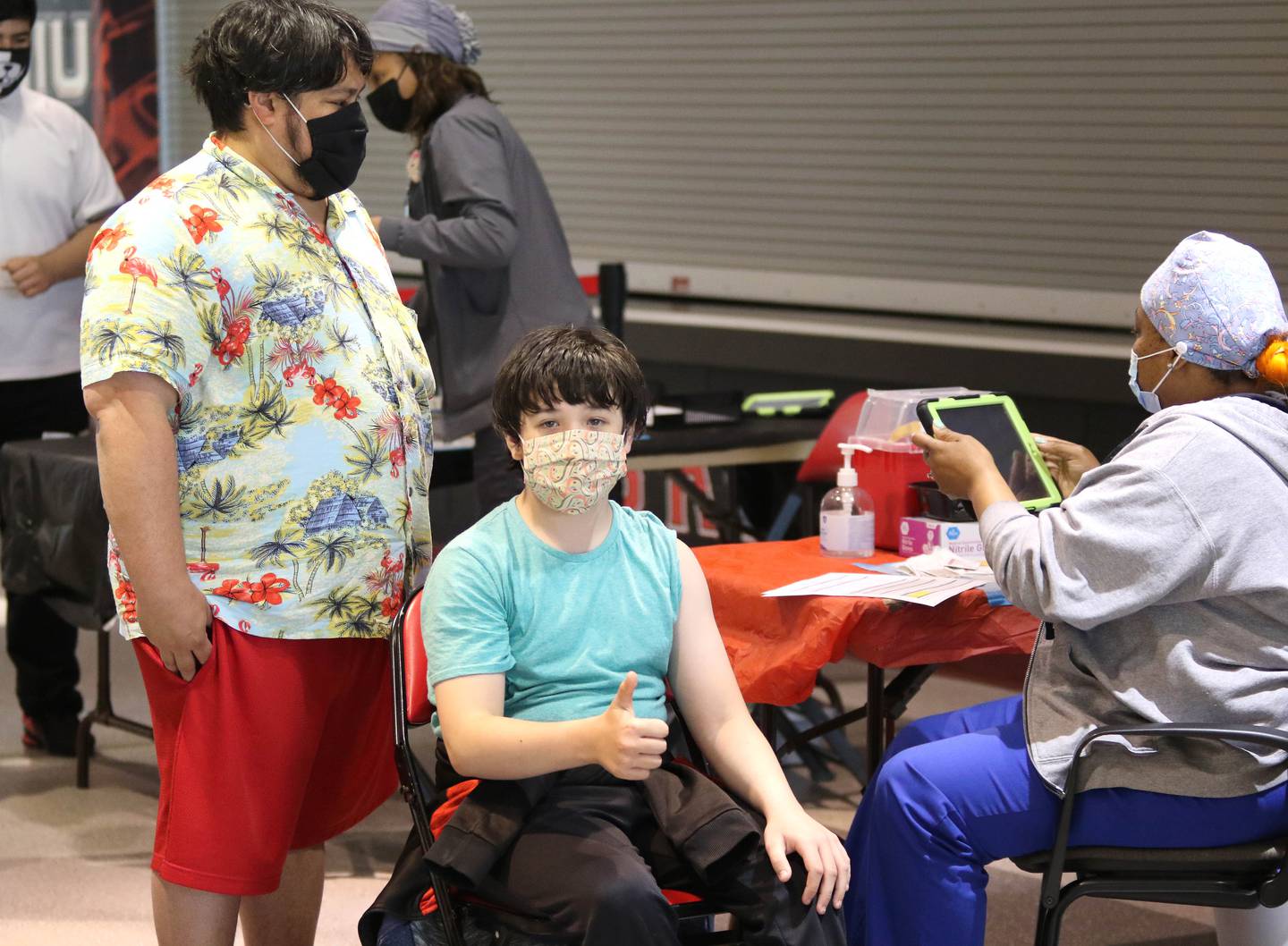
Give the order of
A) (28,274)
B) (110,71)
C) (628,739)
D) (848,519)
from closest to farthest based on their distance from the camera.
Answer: (628,739)
(848,519)
(28,274)
(110,71)

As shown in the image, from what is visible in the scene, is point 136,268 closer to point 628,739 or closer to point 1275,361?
point 628,739

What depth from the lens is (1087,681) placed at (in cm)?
222

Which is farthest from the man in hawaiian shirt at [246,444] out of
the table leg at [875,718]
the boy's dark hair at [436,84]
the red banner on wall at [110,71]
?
the red banner on wall at [110,71]

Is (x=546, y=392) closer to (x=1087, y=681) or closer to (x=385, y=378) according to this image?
(x=385, y=378)

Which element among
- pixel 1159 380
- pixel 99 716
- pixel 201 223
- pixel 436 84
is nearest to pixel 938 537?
pixel 1159 380

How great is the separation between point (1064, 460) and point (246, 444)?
145 cm

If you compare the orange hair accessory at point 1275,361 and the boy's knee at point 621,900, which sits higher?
the orange hair accessory at point 1275,361

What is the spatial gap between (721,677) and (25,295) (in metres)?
2.66

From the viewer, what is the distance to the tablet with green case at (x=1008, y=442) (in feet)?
8.63

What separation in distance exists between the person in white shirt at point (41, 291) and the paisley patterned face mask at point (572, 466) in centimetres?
241

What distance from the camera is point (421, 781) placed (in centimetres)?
221

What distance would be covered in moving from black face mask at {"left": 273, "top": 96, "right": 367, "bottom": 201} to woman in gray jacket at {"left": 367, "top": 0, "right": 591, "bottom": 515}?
135 cm

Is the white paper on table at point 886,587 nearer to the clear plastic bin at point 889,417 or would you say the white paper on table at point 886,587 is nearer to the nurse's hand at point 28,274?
the clear plastic bin at point 889,417

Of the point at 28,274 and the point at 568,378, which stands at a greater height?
the point at 568,378
